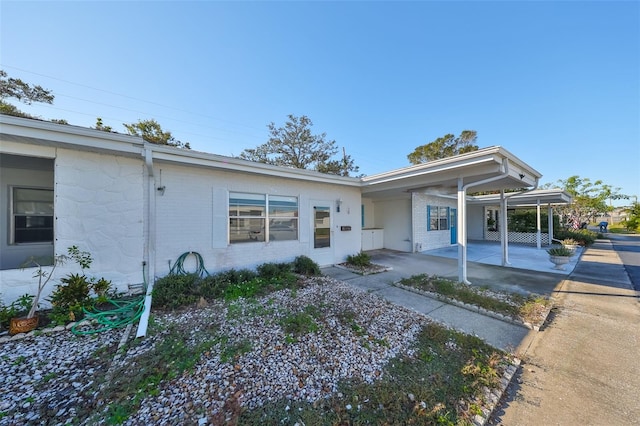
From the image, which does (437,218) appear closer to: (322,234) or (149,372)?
(322,234)

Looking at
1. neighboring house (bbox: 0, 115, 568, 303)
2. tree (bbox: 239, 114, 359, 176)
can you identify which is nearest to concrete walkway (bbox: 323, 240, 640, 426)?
neighboring house (bbox: 0, 115, 568, 303)

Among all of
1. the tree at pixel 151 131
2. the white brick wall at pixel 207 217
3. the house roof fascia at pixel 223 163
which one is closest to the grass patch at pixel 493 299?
the white brick wall at pixel 207 217

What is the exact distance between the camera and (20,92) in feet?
37.6

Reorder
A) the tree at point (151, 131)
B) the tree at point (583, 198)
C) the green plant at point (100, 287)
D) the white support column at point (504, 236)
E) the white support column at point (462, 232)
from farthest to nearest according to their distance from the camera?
the tree at point (583, 198) < the tree at point (151, 131) < the white support column at point (504, 236) < the white support column at point (462, 232) < the green plant at point (100, 287)

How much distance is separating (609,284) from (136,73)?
1487 centimetres

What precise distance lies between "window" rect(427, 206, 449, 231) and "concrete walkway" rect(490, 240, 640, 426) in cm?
623

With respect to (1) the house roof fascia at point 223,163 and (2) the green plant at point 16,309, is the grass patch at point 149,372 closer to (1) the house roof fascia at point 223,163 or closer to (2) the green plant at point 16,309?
(2) the green plant at point 16,309

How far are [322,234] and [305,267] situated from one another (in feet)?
4.50

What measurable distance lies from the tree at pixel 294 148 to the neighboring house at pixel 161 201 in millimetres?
13131

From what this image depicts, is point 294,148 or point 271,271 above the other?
point 294,148

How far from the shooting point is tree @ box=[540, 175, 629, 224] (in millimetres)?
A: 17188

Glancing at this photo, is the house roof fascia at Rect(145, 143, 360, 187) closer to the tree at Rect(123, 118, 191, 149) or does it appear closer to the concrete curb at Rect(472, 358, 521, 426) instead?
the concrete curb at Rect(472, 358, 521, 426)

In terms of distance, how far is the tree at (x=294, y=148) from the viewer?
19.3m

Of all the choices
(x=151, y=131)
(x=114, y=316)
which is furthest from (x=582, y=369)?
(x=151, y=131)
